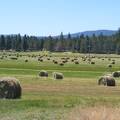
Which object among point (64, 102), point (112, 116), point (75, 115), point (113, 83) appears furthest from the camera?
point (113, 83)

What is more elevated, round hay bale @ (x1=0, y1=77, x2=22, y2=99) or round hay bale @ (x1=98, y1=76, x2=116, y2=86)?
round hay bale @ (x1=0, y1=77, x2=22, y2=99)

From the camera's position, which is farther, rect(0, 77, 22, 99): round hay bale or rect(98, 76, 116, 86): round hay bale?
rect(98, 76, 116, 86): round hay bale

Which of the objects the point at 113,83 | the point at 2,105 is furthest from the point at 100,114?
the point at 113,83

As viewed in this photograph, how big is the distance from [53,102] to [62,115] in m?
8.55

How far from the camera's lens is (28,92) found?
3825 centimetres

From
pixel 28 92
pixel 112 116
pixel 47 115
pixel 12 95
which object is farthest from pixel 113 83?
pixel 112 116

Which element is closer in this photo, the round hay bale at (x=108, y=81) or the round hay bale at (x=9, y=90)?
the round hay bale at (x=9, y=90)

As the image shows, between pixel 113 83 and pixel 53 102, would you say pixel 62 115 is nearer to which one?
pixel 53 102

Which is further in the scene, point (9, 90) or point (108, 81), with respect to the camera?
point (108, 81)

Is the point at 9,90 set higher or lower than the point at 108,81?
higher

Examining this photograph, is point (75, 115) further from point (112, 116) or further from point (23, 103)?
point (23, 103)

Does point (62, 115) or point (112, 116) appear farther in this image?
point (62, 115)

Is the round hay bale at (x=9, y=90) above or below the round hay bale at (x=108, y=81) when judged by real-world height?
above

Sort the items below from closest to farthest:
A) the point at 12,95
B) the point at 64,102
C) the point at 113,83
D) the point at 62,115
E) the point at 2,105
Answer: the point at 62,115, the point at 2,105, the point at 64,102, the point at 12,95, the point at 113,83
